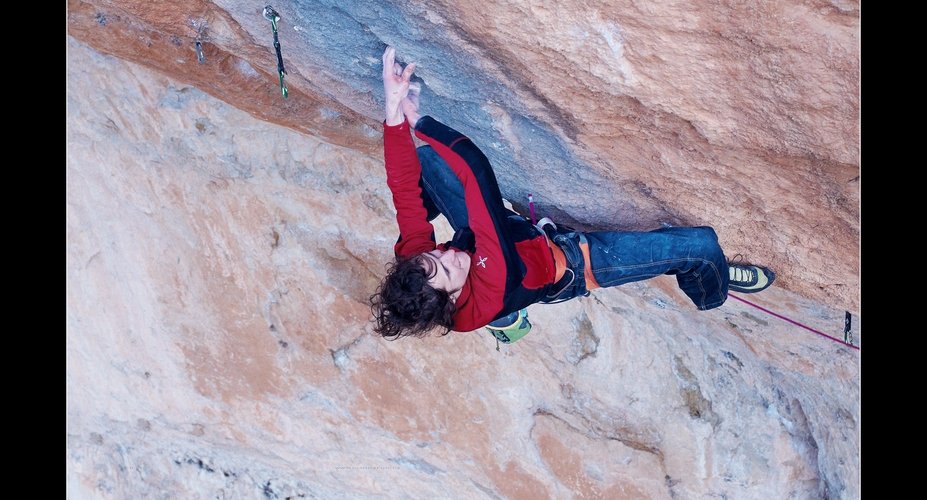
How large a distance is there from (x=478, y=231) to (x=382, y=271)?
1.22 meters

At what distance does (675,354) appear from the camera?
3.42 m

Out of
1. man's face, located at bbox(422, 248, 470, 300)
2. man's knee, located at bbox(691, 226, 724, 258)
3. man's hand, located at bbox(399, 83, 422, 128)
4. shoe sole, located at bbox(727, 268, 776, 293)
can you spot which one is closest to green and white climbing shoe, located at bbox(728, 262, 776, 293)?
shoe sole, located at bbox(727, 268, 776, 293)

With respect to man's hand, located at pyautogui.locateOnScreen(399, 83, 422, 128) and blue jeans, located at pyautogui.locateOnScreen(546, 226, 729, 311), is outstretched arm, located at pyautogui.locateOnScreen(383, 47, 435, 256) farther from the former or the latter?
blue jeans, located at pyautogui.locateOnScreen(546, 226, 729, 311)

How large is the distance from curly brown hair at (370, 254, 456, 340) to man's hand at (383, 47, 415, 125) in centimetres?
43

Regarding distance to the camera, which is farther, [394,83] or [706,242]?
[706,242]

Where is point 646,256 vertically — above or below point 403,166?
below

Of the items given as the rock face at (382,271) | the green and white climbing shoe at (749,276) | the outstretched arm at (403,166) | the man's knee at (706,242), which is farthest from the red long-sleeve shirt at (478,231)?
the green and white climbing shoe at (749,276)

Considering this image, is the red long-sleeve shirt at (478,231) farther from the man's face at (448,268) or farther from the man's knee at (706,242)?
the man's knee at (706,242)

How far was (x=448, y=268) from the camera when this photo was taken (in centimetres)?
225

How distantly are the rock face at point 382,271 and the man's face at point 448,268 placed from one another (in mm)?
499

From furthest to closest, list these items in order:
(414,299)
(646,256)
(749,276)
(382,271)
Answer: (382,271)
(749,276)
(646,256)
(414,299)

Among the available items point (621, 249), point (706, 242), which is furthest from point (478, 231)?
point (706, 242)

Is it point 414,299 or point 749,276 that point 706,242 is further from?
point 414,299

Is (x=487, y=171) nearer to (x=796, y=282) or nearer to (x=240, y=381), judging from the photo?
(x=796, y=282)
